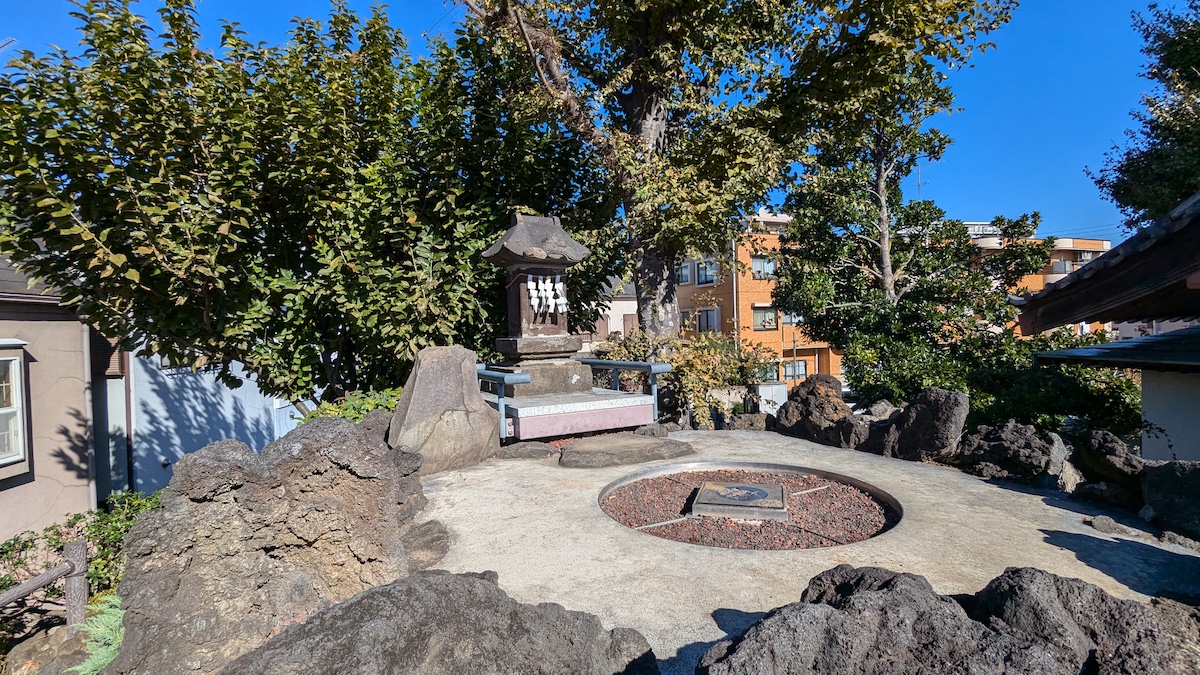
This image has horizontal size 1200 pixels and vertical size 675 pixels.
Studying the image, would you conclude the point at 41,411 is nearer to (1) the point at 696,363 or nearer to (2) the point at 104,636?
(2) the point at 104,636

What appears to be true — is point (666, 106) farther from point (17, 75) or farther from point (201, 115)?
point (17, 75)

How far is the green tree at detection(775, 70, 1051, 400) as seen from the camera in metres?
8.91

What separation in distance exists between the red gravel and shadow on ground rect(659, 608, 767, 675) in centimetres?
97

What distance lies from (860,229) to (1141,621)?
9975 millimetres

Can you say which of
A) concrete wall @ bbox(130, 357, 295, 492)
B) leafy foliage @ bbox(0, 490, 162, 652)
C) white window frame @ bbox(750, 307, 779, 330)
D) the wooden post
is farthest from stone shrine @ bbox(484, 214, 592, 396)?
white window frame @ bbox(750, 307, 779, 330)

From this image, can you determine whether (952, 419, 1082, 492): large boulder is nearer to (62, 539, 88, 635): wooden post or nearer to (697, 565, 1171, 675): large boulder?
(697, 565, 1171, 675): large boulder

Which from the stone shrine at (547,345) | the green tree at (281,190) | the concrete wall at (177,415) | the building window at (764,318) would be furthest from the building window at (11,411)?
the building window at (764,318)

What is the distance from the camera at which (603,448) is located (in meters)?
5.80

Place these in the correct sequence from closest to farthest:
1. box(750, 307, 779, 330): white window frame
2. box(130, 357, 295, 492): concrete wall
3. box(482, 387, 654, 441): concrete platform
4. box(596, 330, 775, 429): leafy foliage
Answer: box(482, 387, 654, 441): concrete platform → box(596, 330, 775, 429): leafy foliage → box(130, 357, 295, 492): concrete wall → box(750, 307, 779, 330): white window frame

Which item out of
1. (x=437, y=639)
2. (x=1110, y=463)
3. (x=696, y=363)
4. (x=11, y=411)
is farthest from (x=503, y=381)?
(x=11, y=411)

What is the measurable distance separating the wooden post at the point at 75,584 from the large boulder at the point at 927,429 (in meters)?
6.51

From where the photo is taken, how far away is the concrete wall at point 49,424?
6754mm

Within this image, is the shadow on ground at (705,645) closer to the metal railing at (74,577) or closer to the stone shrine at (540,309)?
the metal railing at (74,577)

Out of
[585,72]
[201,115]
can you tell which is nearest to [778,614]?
[201,115]
